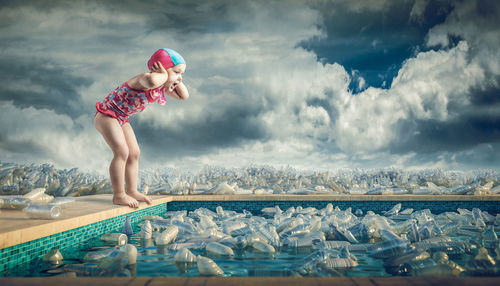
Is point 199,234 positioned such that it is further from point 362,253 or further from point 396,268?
point 396,268

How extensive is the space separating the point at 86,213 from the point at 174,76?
1.41 meters

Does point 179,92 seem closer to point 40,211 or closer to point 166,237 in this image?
point 166,237

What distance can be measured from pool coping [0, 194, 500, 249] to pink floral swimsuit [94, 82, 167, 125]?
2.92ft

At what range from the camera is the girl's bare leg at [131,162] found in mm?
3680

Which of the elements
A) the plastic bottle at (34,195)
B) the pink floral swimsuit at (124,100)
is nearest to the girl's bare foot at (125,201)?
the plastic bottle at (34,195)

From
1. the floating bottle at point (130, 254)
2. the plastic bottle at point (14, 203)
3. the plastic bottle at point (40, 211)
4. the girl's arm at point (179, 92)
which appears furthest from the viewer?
the girl's arm at point (179, 92)

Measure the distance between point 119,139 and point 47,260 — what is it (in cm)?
144

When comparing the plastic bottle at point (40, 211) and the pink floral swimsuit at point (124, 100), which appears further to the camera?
the pink floral swimsuit at point (124, 100)

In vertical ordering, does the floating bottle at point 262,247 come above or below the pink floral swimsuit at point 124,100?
below

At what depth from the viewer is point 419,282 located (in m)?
1.27

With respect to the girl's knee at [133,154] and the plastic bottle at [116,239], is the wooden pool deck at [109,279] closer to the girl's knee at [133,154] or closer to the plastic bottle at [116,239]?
the plastic bottle at [116,239]

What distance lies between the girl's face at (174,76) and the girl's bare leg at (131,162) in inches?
23.3

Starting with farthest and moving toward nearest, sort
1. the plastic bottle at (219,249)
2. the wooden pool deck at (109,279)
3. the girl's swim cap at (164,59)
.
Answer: the girl's swim cap at (164,59), the plastic bottle at (219,249), the wooden pool deck at (109,279)

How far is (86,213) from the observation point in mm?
2871
